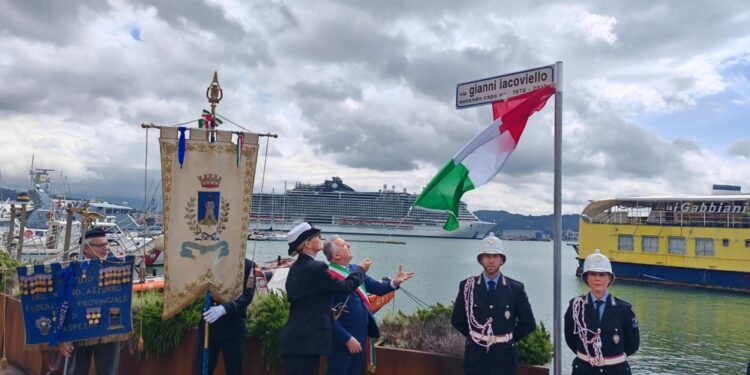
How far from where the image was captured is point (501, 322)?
336 centimetres

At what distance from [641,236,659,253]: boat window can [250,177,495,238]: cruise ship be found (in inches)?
2456

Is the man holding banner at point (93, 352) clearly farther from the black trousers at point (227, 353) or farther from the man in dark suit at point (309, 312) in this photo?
the man in dark suit at point (309, 312)

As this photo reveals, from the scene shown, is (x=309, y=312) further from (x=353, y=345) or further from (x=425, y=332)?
(x=425, y=332)

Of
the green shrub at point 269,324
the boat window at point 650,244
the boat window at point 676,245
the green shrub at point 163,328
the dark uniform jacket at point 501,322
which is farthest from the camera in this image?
the boat window at point 650,244

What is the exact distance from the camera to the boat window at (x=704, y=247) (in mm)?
28812

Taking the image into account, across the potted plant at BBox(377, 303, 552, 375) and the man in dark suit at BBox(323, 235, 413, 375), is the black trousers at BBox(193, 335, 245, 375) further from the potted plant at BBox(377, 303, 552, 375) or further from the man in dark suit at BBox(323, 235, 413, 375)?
the potted plant at BBox(377, 303, 552, 375)

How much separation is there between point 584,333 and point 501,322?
0.48 metres

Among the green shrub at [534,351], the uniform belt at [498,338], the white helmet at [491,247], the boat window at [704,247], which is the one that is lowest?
the boat window at [704,247]

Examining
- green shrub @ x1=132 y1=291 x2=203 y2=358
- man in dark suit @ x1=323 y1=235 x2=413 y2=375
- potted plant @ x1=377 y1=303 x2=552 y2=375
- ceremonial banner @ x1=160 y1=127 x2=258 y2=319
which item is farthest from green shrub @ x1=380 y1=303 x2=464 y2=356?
green shrub @ x1=132 y1=291 x2=203 y2=358

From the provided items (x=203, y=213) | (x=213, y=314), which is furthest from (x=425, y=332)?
(x=203, y=213)

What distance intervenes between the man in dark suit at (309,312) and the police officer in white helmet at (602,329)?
1394 mm

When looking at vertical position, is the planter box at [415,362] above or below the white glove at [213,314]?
below

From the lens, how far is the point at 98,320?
3883mm

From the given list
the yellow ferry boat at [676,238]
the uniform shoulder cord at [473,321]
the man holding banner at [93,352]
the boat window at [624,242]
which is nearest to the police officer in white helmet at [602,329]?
the uniform shoulder cord at [473,321]
